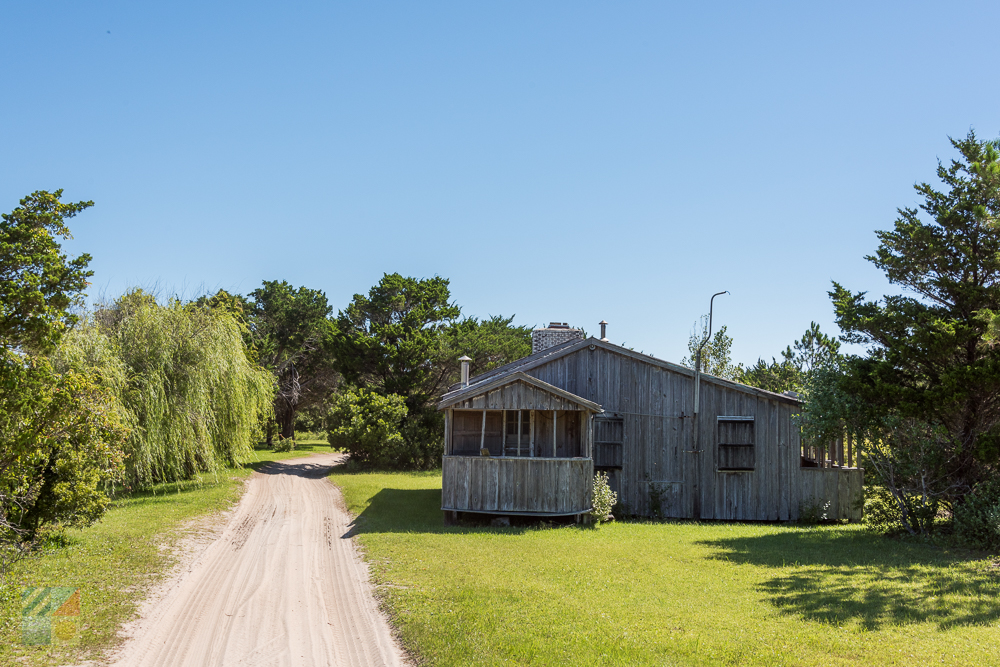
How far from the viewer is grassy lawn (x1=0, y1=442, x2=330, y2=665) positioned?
28.3ft

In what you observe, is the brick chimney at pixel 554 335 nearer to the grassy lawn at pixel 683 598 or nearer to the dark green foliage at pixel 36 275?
the grassy lawn at pixel 683 598

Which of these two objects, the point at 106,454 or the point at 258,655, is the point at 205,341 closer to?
the point at 106,454

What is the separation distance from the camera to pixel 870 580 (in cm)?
1193

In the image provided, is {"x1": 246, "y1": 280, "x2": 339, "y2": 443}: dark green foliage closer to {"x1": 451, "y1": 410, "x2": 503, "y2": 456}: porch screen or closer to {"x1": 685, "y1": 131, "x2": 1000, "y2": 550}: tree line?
{"x1": 451, "y1": 410, "x2": 503, "y2": 456}: porch screen

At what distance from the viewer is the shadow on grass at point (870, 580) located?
9.71 metres

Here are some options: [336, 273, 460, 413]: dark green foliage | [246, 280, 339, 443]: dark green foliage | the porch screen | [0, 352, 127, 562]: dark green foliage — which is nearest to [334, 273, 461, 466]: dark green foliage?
[336, 273, 460, 413]: dark green foliage

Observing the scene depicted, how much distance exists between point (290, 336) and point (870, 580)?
137ft

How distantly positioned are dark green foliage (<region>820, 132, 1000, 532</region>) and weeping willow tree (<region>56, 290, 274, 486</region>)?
67.6 ft

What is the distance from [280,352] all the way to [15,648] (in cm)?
4095

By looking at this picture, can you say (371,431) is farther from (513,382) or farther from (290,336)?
(513,382)

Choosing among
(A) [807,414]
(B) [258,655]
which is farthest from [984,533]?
(B) [258,655]

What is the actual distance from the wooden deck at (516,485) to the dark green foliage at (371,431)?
54.1ft

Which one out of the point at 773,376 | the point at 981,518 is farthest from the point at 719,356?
the point at 981,518

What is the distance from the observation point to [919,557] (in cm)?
1402
